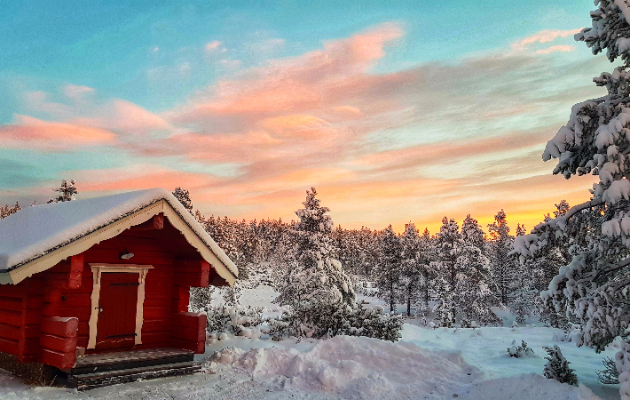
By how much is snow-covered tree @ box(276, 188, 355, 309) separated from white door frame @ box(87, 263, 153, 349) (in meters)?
12.8

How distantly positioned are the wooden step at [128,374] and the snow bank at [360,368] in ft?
3.99

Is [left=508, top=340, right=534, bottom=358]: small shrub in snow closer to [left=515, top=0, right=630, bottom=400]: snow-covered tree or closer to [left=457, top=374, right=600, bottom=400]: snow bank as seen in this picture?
[left=457, top=374, right=600, bottom=400]: snow bank

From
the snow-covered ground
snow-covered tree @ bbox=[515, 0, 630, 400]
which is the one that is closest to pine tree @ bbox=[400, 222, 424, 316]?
the snow-covered ground

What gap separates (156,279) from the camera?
10922mm

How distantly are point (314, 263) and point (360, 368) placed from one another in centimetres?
1412

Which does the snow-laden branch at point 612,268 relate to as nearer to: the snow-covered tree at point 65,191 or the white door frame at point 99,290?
the white door frame at point 99,290

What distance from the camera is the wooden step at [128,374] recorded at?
8.45 meters

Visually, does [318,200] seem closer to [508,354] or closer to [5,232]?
[508,354]

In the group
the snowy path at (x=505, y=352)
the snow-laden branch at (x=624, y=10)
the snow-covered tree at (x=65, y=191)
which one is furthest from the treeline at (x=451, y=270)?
the snow-laden branch at (x=624, y=10)

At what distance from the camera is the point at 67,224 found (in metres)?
8.86

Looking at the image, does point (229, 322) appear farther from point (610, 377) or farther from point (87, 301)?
point (610, 377)

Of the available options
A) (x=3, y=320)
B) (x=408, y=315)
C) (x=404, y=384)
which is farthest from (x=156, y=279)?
(x=408, y=315)

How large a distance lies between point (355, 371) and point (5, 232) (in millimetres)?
9428

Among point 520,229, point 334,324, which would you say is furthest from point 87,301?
point 520,229
